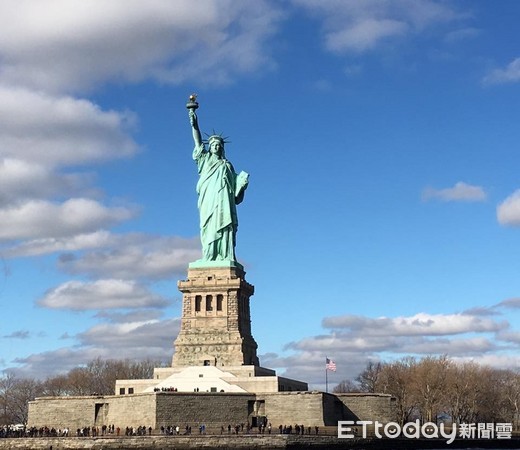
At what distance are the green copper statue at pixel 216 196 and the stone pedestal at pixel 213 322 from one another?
1547 mm

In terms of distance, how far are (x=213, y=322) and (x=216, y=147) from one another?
13.8 meters

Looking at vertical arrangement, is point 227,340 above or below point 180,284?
below

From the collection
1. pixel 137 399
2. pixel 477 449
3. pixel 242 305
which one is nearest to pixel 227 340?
pixel 242 305

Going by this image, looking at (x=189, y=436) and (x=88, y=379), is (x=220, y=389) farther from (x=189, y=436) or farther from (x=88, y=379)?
(x=88, y=379)

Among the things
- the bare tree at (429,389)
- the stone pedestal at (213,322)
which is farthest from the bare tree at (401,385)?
the stone pedestal at (213,322)

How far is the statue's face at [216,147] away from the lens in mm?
67625

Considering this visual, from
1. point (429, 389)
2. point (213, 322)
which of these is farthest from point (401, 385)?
point (213, 322)

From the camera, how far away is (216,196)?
66.9 metres

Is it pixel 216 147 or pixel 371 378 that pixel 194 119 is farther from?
pixel 371 378

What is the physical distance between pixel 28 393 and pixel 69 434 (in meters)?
38.4

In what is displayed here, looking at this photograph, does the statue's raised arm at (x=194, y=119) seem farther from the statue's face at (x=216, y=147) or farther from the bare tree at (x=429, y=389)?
the bare tree at (x=429, y=389)

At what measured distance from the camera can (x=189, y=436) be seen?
50906mm

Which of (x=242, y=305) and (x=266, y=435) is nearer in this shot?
(x=266, y=435)

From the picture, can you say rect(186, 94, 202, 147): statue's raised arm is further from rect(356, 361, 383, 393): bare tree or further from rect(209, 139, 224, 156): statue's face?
rect(356, 361, 383, 393): bare tree
